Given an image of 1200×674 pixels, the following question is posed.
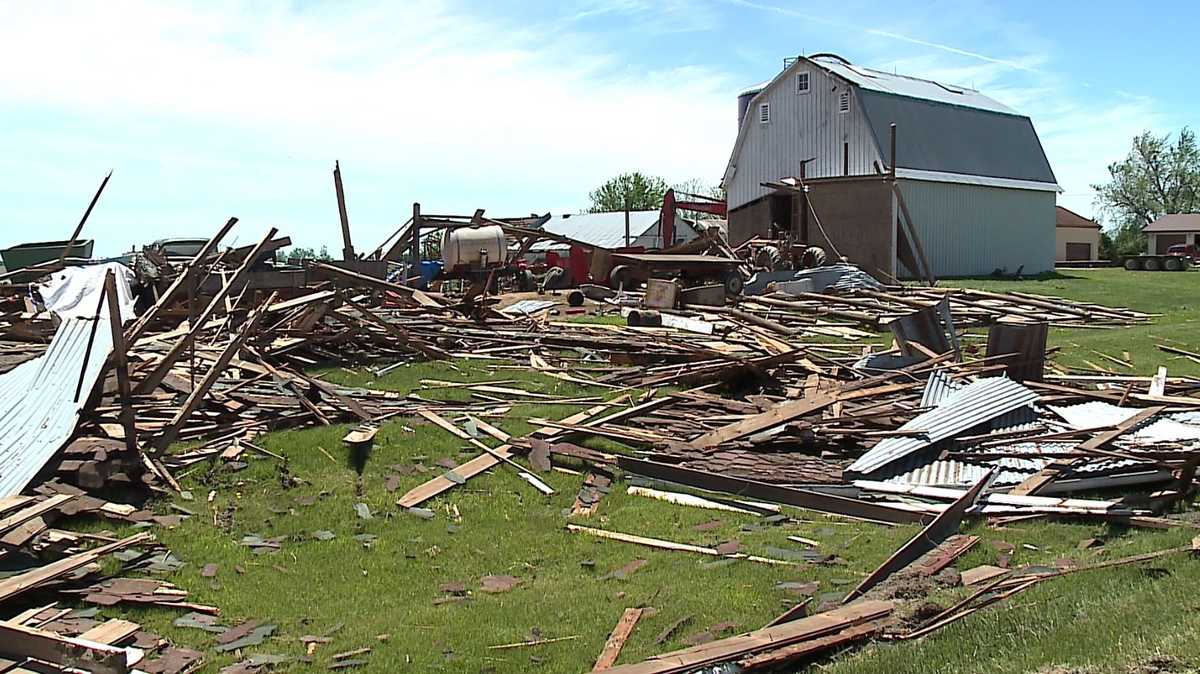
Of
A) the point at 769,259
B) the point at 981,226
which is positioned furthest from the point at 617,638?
the point at 981,226

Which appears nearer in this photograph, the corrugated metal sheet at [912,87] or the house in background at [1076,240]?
the corrugated metal sheet at [912,87]

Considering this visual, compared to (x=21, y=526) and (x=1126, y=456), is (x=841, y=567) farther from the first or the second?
(x=21, y=526)

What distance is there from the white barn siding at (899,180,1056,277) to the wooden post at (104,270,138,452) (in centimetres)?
3258

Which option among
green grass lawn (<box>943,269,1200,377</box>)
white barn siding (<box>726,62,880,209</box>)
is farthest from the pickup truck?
white barn siding (<box>726,62,880,209</box>)

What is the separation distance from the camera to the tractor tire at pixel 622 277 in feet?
92.9

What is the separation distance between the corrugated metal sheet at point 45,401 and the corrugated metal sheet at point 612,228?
5036cm

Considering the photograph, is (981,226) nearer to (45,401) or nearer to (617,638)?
(45,401)

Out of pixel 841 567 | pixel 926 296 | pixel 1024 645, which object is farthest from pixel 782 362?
pixel 926 296

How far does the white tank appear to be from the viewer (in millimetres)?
29578

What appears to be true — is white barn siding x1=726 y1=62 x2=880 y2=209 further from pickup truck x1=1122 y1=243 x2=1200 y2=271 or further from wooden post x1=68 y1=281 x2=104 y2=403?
wooden post x1=68 y1=281 x2=104 y2=403

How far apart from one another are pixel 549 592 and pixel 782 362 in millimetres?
7269

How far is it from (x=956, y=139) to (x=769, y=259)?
51.9 ft

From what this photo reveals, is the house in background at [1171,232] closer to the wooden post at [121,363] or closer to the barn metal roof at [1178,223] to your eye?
the barn metal roof at [1178,223]

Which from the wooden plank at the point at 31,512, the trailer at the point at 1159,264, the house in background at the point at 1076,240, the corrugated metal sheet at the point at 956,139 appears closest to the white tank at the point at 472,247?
the corrugated metal sheet at the point at 956,139
